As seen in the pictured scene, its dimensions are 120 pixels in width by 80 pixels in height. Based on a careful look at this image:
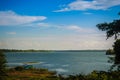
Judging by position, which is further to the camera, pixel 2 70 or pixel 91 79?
pixel 2 70

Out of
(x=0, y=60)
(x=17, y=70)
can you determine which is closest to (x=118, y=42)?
(x=0, y=60)

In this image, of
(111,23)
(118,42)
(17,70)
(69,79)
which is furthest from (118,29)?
(17,70)

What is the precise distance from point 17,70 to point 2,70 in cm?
3857

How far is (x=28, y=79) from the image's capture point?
61062 millimetres

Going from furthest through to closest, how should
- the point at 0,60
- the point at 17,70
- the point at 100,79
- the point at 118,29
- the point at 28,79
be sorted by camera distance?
the point at 17,70 → the point at 28,79 → the point at 0,60 → the point at 118,29 → the point at 100,79

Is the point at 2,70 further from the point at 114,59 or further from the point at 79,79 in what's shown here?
the point at 79,79

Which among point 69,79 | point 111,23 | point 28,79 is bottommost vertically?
point 28,79

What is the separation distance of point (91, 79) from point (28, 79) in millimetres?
44875

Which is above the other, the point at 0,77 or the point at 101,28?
the point at 101,28

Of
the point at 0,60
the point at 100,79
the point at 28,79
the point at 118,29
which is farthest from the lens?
the point at 28,79

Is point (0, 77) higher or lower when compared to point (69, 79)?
lower

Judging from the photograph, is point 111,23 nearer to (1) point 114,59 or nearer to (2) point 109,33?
(2) point 109,33

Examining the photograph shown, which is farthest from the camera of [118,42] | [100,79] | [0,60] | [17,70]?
[17,70]

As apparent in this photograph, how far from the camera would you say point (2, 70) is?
47.5 m
